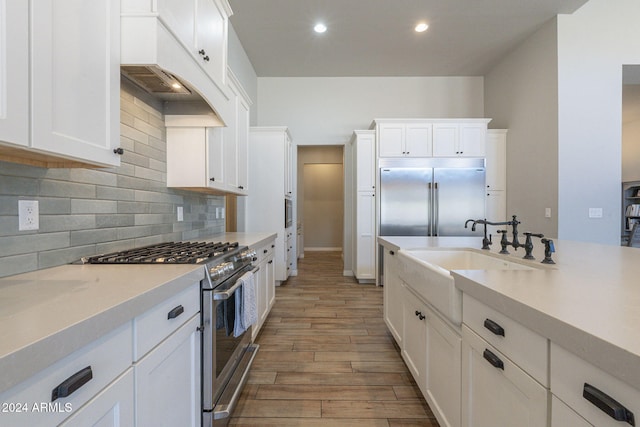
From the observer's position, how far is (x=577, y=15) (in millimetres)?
3301

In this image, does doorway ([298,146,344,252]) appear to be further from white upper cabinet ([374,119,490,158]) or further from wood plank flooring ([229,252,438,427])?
wood plank flooring ([229,252,438,427])

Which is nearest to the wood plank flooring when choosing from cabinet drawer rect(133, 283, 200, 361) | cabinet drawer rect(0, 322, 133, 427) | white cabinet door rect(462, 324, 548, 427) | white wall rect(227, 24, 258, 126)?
white cabinet door rect(462, 324, 548, 427)

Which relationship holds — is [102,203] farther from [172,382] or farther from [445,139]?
[445,139]

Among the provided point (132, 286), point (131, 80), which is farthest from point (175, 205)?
point (132, 286)

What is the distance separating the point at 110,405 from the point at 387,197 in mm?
3835

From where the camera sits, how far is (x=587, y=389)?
0.58 metres

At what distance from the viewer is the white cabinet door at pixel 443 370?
1146 millimetres

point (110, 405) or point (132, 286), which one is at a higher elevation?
point (132, 286)

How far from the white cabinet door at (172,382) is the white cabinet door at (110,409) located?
3 cm

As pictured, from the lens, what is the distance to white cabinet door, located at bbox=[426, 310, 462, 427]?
1.15m

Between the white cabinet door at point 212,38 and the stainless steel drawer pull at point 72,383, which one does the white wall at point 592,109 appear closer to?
the white cabinet door at point 212,38

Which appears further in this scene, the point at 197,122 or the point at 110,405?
the point at 197,122

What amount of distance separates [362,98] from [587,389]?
16.4ft

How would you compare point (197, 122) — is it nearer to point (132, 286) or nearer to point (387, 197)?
point (132, 286)
